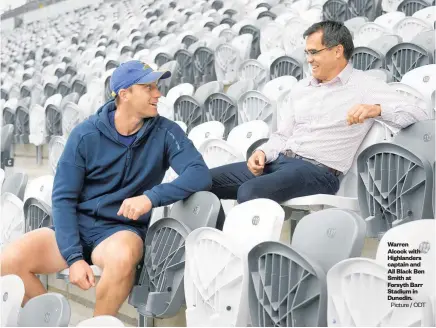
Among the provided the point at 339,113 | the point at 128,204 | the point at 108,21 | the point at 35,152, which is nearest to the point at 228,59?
the point at 35,152

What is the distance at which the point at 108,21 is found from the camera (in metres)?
9.27

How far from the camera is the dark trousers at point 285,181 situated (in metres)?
1.91

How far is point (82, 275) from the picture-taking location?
1728mm

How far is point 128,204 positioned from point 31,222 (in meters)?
0.45

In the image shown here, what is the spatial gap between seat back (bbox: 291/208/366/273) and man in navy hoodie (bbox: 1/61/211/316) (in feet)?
1.46

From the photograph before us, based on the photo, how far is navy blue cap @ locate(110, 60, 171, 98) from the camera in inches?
74.4

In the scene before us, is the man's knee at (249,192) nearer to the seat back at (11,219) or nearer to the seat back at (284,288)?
the seat back at (284,288)

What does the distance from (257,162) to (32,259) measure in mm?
642

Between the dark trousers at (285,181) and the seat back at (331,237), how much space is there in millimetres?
410

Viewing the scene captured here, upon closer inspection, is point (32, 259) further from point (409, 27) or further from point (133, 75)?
point (409, 27)

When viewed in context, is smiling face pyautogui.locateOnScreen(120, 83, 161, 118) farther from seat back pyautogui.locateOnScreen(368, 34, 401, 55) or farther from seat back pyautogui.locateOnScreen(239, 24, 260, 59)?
seat back pyautogui.locateOnScreen(239, 24, 260, 59)

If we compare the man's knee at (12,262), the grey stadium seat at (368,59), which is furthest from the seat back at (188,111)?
the man's knee at (12,262)

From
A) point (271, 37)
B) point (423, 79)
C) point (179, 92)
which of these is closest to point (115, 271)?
point (423, 79)

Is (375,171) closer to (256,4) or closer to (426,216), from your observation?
(426,216)
